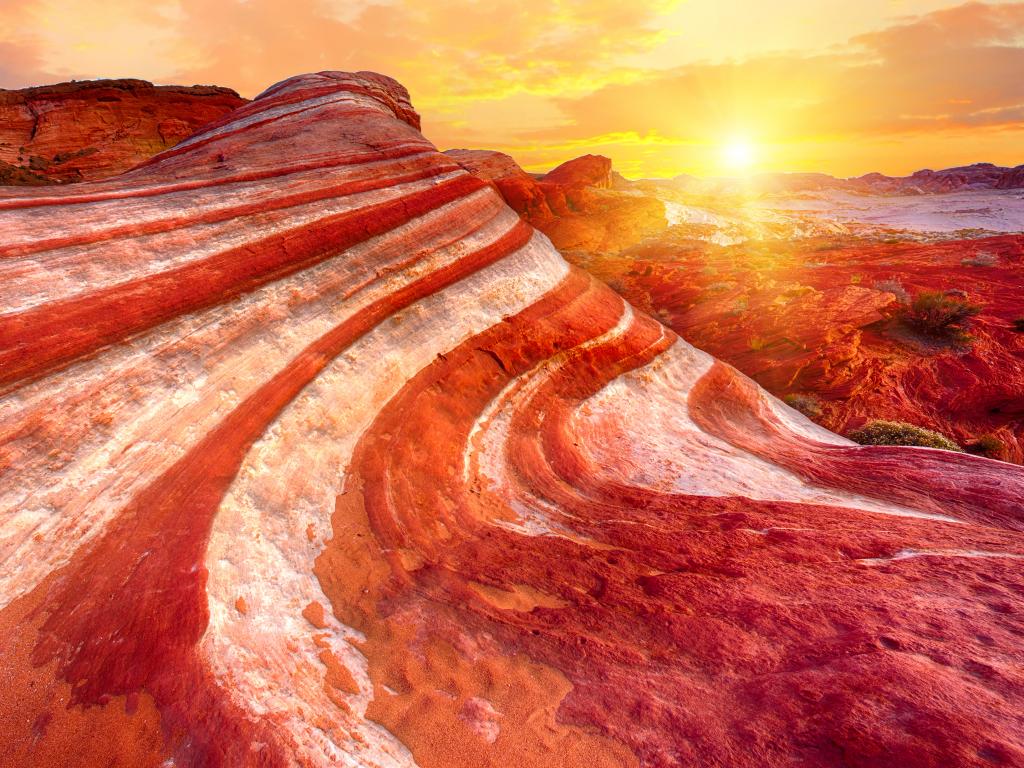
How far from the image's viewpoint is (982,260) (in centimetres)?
2841

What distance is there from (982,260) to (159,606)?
3942cm

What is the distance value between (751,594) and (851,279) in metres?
24.4

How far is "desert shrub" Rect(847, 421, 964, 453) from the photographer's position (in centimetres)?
1126

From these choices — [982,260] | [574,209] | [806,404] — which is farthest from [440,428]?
[574,209]

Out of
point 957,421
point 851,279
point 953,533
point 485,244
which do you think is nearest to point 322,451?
point 485,244

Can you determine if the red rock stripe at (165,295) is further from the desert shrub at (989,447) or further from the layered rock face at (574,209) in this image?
the layered rock face at (574,209)

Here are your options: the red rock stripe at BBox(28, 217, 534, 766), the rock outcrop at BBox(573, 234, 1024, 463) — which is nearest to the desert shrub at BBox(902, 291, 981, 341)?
the rock outcrop at BBox(573, 234, 1024, 463)

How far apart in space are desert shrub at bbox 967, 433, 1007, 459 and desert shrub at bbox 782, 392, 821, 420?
11.6 feet

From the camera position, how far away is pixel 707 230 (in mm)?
44500

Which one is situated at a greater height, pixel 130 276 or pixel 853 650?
pixel 130 276

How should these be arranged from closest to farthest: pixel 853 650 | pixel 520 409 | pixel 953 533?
pixel 853 650 → pixel 953 533 → pixel 520 409

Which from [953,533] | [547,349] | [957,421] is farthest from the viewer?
[957,421]

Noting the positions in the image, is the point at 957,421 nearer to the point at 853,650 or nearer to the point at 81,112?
the point at 853,650

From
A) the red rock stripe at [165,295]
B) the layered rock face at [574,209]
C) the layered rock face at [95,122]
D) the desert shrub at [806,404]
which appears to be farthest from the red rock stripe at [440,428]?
the layered rock face at [574,209]
